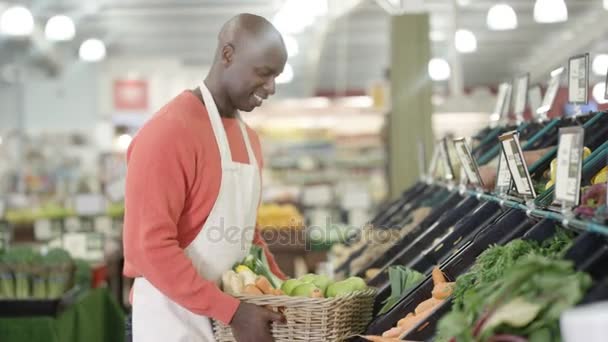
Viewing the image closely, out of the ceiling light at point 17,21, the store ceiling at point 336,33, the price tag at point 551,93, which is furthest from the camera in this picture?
the store ceiling at point 336,33

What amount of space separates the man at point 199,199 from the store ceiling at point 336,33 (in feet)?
22.1

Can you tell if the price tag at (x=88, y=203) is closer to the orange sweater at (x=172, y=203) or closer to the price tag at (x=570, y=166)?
the orange sweater at (x=172, y=203)

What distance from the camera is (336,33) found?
1719 centimetres

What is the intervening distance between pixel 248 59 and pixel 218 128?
259 millimetres

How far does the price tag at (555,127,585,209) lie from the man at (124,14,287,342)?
3.06 feet

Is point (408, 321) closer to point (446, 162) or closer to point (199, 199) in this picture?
point (199, 199)

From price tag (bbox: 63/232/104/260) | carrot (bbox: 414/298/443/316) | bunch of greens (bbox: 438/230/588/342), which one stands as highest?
bunch of greens (bbox: 438/230/588/342)

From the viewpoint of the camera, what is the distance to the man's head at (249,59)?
9.12 feet

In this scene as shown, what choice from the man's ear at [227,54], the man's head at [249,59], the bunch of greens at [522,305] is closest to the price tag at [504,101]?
the man's head at [249,59]

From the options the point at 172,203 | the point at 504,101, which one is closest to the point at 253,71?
the point at 172,203

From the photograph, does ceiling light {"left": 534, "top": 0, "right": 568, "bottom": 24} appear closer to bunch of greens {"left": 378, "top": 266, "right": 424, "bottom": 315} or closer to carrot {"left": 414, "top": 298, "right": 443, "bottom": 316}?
bunch of greens {"left": 378, "top": 266, "right": 424, "bottom": 315}

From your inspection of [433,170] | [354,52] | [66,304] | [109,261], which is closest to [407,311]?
[433,170]

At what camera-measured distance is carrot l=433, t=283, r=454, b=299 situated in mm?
2525

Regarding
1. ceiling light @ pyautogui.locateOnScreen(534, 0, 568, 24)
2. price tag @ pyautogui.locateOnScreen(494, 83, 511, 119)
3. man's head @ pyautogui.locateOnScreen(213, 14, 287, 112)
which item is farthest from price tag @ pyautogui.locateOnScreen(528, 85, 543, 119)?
ceiling light @ pyautogui.locateOnScreen(534, 0, 568, 24)
